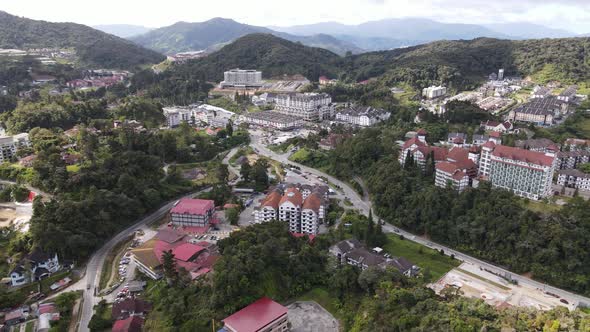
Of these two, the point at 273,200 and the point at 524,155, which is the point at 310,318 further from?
the point at 524,155

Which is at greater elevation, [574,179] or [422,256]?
[574,179]

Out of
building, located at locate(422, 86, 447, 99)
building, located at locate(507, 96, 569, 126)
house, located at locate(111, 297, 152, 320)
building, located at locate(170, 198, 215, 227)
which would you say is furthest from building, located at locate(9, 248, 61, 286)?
building, located at locate(422, 86, 447, 99)

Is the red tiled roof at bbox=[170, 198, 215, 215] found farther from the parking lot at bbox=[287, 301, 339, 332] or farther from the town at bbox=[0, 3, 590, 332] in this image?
the parking lot at bbox=[287, 301, 339, 332]

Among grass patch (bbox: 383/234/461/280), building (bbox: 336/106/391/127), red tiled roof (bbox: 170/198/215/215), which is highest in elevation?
building (bbox: 336/106/391/127)

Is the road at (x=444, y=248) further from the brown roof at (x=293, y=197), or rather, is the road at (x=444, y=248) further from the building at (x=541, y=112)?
the building at (x=541, y=112)

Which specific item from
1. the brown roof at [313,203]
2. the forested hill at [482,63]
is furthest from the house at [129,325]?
the forested hill at [482,63]

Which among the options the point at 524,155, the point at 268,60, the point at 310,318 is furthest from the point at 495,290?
the point at 268,60

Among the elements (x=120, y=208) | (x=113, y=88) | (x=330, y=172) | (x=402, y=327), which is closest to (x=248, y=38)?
(x=113, y=88)
